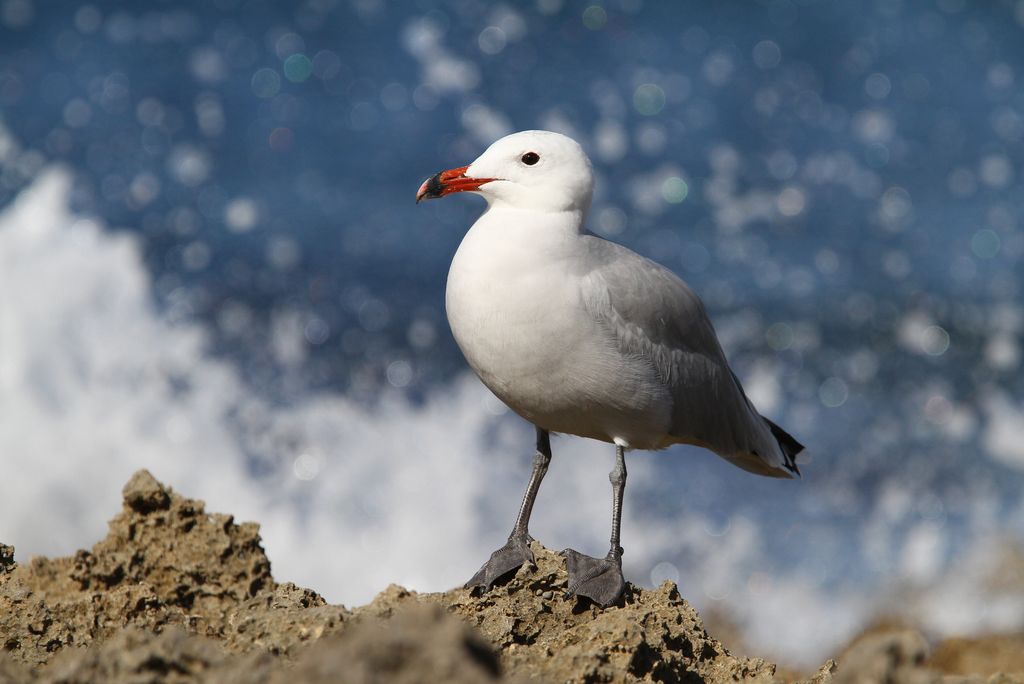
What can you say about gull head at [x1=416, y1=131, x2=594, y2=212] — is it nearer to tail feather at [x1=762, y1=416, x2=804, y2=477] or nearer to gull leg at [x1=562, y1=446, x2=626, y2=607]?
gull leg at [x1=562, y1=446, x2=626, y2=607]

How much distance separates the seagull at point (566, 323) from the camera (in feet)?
14.6

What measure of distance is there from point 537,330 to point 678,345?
90cm

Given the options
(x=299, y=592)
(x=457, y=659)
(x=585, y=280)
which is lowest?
(x=457, y=659)

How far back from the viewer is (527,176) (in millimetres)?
4805

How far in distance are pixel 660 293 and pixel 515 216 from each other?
696mm

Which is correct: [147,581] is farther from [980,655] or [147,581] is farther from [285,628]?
[980,655]

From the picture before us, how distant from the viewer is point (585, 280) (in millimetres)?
4586

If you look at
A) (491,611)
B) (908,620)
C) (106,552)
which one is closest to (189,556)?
(106,552)

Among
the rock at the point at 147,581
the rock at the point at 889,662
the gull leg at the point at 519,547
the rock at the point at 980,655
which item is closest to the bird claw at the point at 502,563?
the gull leg at the point at 519,547

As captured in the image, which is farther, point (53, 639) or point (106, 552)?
point (106, 552)

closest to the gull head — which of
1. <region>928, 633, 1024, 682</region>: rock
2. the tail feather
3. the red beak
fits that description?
the red beak

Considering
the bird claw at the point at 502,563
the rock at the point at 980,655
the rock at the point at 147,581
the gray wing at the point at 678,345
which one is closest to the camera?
the rock at the point at 147,581

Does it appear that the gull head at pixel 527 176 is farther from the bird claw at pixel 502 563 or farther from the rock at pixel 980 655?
the rock at pixel 980 655

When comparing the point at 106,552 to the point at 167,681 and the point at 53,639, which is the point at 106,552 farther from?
the point at 167,681
